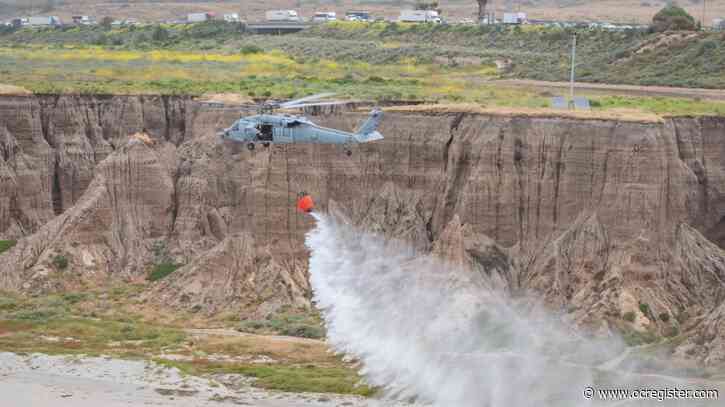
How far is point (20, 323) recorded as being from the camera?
6184 centimetres

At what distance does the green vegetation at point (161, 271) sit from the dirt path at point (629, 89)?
26980 millimetres

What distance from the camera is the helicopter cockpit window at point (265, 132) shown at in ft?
197

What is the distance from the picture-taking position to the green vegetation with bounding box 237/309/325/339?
59594 mm

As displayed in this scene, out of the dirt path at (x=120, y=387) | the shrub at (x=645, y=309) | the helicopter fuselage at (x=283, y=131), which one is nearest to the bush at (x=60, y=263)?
the dirt path at (x=120, y=387)

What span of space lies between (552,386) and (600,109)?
2084 cm

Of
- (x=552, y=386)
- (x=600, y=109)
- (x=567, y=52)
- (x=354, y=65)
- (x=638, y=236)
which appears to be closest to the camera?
(x=552, y=386)

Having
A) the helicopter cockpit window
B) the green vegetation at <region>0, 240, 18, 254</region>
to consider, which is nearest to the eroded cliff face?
the green vegetation at <region>0, 240, 18, 254</region>

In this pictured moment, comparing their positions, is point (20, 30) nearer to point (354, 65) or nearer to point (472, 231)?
point (354, 65)

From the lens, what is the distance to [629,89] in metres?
85.4

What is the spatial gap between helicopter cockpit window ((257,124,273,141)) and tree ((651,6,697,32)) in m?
53.2

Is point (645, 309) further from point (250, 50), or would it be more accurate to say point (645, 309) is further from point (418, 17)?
point (418, 17)

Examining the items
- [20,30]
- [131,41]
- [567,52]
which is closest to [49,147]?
[567,52]

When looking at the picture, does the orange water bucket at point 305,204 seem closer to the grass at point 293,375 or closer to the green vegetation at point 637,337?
the grass at point 293,375

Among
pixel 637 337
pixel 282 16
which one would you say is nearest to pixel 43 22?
pixel 282 16
